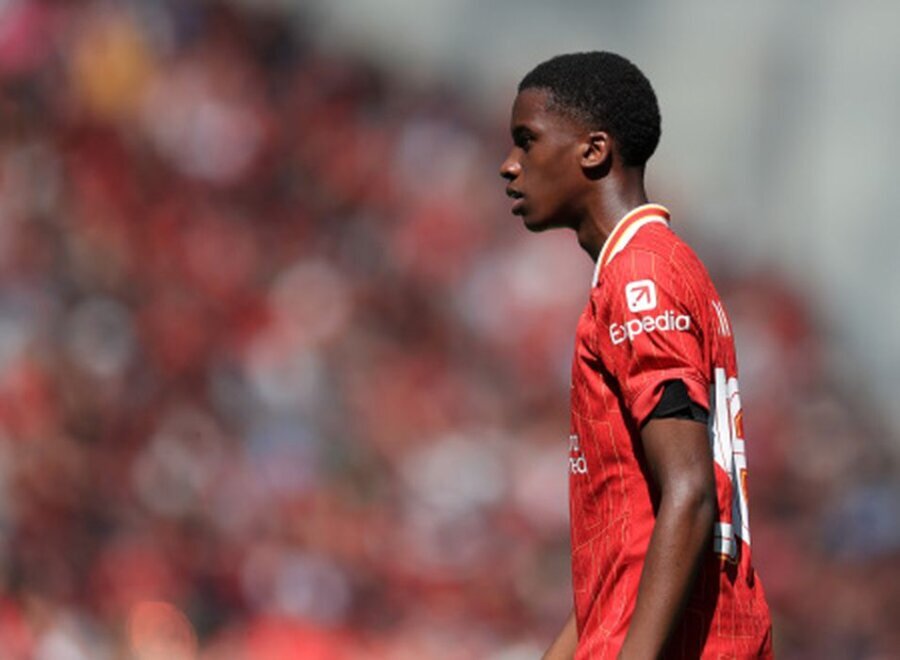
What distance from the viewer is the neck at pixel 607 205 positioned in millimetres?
2281

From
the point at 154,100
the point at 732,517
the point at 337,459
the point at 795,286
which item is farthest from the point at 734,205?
the point at 732,517

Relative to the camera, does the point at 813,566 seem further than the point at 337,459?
No

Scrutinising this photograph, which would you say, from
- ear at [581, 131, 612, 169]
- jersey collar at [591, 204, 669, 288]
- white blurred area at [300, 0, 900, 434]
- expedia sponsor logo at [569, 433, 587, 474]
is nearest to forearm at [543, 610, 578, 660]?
expedia sponsor logo at [569, 433, 587, 474]

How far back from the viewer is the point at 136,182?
595 cm

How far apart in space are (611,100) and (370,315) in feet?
11.5

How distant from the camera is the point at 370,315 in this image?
5.75m

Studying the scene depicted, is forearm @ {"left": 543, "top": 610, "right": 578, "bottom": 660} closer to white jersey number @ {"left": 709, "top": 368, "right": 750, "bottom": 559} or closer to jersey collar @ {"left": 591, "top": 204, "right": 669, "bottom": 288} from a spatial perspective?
white jersey number @ {"left": 709, "top": 368, "right": 750, "bottom": 559}

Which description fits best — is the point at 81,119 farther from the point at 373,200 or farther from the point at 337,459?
the point at 337,459

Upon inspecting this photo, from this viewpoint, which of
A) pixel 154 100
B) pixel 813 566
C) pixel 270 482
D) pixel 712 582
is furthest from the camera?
pixel 154 100

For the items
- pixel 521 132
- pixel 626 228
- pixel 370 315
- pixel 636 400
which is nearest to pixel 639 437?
pixel 636 400

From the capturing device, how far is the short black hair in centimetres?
230

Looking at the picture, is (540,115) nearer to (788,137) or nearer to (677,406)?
(677,406)

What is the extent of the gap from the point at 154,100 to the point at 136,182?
33 cm

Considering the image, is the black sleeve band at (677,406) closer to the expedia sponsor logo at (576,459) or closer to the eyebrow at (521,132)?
the expedia sponsor logo at (576,459)
